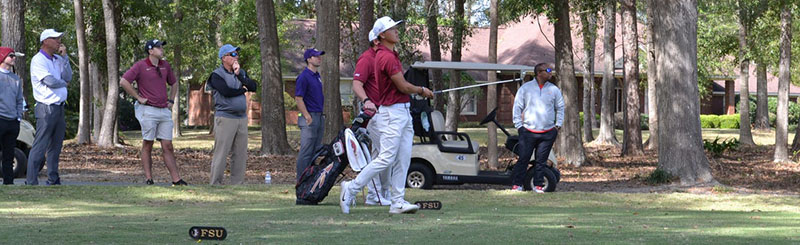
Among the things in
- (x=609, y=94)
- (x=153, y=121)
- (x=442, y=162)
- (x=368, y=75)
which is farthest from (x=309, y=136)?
(x=609, y=94)

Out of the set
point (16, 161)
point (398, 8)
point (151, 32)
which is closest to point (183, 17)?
point (151, 32)

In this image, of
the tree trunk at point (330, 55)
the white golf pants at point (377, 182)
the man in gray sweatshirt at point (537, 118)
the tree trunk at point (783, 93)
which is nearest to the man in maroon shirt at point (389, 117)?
the white golf pants at point (377, 182)

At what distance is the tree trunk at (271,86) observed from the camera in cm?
2339

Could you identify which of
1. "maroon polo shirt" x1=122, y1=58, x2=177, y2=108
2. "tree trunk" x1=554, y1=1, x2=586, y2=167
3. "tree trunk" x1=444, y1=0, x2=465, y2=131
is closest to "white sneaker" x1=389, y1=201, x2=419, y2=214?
"maroon polo shirt" x1=122, y1=58, x2=177, y2=108

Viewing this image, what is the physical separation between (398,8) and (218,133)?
54.2 ft

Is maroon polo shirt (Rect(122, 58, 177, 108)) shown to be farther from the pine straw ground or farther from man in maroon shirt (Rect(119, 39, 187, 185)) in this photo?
the pine straw ground

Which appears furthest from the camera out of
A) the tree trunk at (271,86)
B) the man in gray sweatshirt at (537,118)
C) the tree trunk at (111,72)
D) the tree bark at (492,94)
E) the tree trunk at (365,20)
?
the tree trunk at (111,72)

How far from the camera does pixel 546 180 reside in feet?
44.5

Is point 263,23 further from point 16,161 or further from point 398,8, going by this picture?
point 16,161

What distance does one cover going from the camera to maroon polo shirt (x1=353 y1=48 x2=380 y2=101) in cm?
926

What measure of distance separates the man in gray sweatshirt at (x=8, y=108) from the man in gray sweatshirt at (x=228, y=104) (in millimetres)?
2257

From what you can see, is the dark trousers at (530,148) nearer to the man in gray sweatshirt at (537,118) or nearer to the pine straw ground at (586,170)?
the man in gray sweatshirt at (537,118)

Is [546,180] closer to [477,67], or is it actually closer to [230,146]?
[477,67]

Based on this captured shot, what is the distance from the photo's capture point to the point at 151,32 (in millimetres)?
38375
